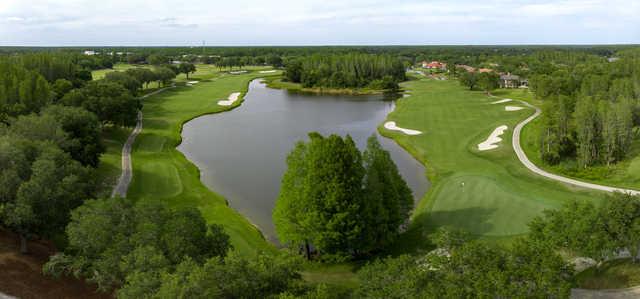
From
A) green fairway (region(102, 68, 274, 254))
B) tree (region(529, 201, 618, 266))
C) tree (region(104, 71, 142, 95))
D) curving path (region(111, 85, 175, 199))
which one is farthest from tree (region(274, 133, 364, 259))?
tree (region(104, 71, 142, 95))

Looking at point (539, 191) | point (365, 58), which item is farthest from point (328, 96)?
point (539, 191)

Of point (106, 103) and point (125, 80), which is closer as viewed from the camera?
point (106, 103)

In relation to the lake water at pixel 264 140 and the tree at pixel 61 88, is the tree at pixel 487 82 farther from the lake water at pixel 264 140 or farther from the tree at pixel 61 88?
the tree at pixel 61 88

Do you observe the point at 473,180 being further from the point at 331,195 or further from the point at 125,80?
the point at 125,80

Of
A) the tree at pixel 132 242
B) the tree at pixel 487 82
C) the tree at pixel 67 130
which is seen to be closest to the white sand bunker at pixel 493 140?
the tree at pixel 132 242

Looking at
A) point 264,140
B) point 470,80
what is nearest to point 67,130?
point 264,140

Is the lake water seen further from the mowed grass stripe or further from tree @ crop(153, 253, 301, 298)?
tree @ crop(153, 253, 301, 298)
